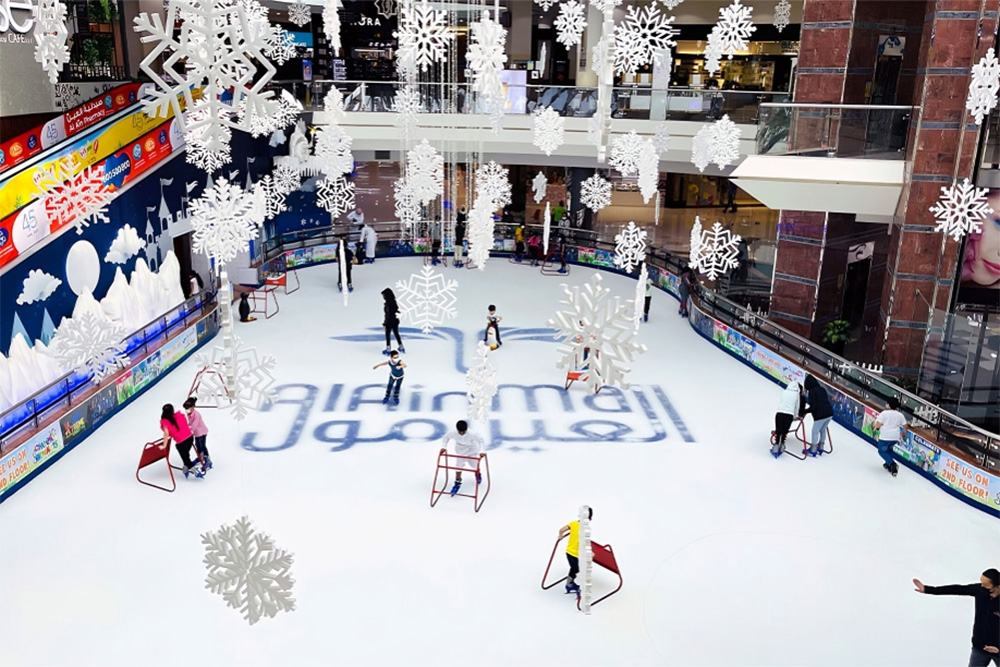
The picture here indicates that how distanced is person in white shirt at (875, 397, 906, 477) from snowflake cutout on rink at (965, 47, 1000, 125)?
330cm

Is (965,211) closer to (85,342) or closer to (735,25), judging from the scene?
(735,25)

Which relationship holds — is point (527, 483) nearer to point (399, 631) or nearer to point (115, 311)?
point (399, 631)

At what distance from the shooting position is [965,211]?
30.5ft

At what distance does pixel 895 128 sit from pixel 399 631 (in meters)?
8.76

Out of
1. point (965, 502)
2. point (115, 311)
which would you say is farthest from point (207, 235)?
point (965, 502)

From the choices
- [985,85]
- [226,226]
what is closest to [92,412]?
[226,226]

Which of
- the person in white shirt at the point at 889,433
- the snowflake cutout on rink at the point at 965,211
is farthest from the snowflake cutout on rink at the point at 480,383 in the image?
the snowflake cutout on rink at the point at 965,211

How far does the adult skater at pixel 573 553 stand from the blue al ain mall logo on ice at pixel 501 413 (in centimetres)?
290

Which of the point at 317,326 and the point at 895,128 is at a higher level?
the point at 895,128

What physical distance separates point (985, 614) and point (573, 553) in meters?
2.87

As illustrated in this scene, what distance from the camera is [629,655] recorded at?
612cm

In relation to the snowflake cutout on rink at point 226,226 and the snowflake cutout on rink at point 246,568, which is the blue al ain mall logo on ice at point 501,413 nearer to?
the snowflake cutout on rink at point 226,226

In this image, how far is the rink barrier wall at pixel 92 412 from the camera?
8.18 meters

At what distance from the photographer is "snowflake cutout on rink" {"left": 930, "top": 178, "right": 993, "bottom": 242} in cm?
912
